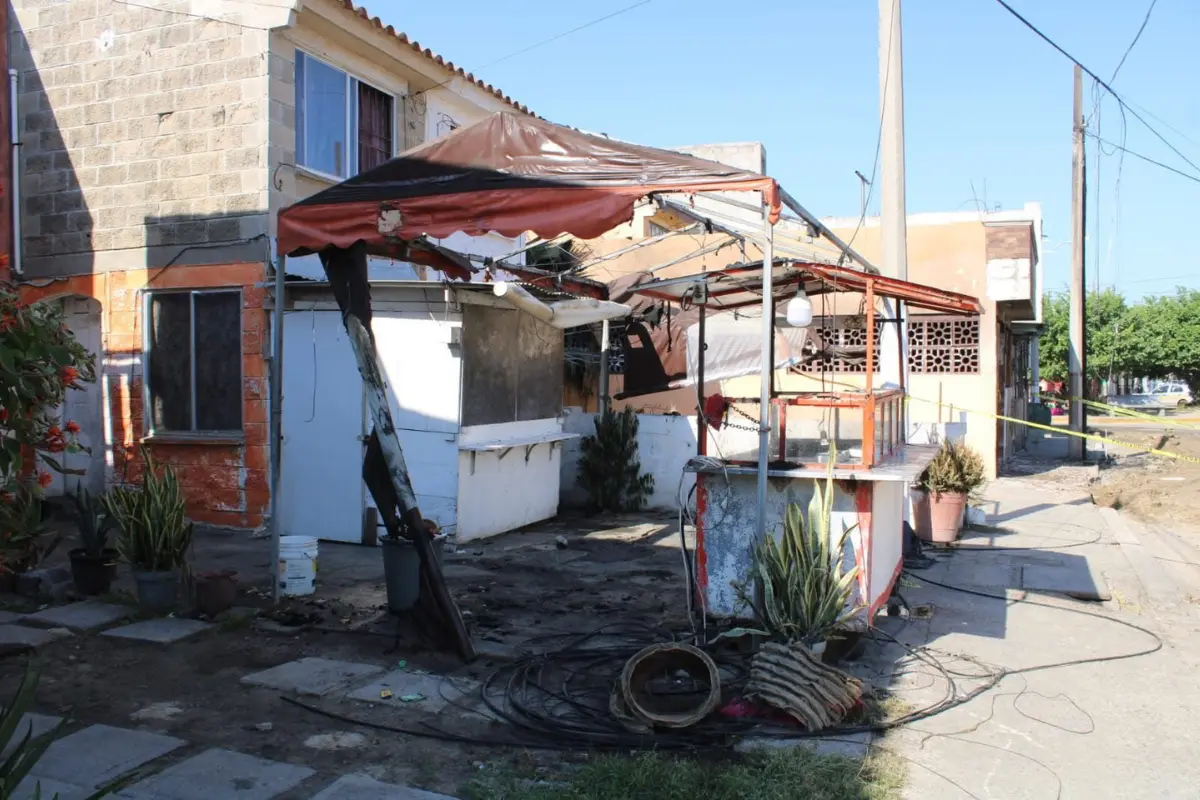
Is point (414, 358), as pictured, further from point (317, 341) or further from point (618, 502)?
point (618, 502)

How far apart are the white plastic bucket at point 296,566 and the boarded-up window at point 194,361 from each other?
341 cm

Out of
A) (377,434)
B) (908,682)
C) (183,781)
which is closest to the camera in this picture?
Answer: (183,781)

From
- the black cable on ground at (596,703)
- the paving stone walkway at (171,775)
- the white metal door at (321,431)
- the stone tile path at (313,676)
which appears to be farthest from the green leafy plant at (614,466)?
the paving stone walkway at (171,775)

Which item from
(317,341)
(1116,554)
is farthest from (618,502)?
(1116,554)

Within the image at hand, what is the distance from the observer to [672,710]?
4848 mm

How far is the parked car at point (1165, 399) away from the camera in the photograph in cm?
4588

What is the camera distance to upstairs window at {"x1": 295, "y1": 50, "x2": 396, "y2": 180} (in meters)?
10.3

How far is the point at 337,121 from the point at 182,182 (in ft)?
6.04

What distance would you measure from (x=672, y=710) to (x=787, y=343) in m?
5.92

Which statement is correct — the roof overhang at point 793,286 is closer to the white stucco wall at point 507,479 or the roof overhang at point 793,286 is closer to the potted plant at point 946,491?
the potted plant at point 946,491

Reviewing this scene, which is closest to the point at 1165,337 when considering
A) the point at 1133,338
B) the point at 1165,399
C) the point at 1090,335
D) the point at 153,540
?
the point at 1133,338

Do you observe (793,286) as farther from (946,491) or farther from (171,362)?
(171,362)

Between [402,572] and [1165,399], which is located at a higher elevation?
[1165,399]

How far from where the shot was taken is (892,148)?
10.2 m
